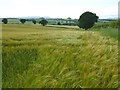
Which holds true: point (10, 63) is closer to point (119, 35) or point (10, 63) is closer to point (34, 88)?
point (34, 88)

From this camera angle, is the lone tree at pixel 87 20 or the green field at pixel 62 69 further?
the lone tree at pixel 87 20

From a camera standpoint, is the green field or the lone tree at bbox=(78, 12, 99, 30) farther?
the lone tree at bbox=(78, 12, 99, 30)

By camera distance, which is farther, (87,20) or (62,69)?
(87,20)

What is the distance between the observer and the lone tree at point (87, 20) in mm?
48531

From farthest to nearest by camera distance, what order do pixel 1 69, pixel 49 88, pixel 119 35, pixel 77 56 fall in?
pixel 119 35
pixel 77 56
pixel 1 69
pixel 49 88

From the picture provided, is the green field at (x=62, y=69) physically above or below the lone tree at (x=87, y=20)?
below

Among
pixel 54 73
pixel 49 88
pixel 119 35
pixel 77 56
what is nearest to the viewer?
pixel 49 88

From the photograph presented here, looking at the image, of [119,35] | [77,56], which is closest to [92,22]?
[119,35]

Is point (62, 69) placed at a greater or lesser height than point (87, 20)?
lesser

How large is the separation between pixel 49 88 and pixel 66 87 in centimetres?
35

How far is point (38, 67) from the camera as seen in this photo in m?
6.46

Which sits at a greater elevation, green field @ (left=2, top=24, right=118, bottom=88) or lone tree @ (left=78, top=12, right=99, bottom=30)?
lone tree @ (left=78, top=12, right=99, bottom=30)

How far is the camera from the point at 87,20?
1932 inches

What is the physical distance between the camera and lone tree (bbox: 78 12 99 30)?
48531mm
